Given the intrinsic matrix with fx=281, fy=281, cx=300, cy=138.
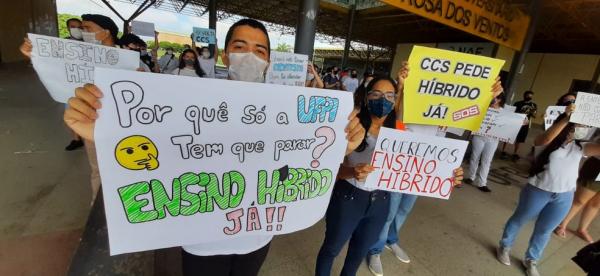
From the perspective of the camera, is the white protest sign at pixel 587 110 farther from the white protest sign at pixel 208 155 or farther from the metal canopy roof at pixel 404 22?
the metal canopy roof at pixel 404 22

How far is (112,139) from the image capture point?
2.90ft

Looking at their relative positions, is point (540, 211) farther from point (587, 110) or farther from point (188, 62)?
point (188, 62)

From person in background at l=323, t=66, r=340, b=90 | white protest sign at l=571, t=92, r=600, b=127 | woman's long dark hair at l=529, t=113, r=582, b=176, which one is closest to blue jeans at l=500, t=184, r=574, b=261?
woman's long dark hair at l=529, t=113, r=582, b=176

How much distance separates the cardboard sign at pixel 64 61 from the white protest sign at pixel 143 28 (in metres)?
5.73

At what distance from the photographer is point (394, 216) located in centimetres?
244

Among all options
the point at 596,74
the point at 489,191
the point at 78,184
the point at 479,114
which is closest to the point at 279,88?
the point at 479,114

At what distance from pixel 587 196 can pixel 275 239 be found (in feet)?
11.9

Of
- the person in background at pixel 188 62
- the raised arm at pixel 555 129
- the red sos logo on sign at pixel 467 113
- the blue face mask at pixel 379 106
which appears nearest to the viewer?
the blue face mask at pixel 379 106

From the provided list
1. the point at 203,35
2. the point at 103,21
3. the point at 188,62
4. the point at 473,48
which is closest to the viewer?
the point at 103,21

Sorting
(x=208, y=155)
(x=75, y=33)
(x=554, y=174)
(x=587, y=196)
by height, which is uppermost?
(x=75, y=33)

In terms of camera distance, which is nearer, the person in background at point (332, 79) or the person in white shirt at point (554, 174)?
the person in white shirt at point (554, 174)

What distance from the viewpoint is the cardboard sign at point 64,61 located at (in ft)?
6.99

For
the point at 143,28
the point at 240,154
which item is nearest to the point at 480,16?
the point at 240,154

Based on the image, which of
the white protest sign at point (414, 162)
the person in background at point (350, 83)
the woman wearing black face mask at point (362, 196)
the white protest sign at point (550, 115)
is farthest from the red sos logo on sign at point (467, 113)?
the person in background at point (350, 83)
